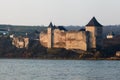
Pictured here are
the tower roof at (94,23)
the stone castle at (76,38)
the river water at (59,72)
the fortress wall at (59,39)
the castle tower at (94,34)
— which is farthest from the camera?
the fortress wall at (59,39)

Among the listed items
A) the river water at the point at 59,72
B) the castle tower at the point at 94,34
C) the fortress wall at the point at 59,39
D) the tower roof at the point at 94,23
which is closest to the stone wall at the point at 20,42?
the fortress wall at the point at 59,39

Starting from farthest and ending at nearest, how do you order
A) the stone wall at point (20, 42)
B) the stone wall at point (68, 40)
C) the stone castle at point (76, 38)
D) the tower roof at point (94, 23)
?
the stone wall at point (20, 42) < the tower roof at point (94, 23) < the stone wall at point (68, 40) < the stone castle at point (76, 38)

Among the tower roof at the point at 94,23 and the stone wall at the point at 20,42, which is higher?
the tower roof at the point at 94,23

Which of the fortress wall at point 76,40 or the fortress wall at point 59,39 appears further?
the fortress wall at point 59,39

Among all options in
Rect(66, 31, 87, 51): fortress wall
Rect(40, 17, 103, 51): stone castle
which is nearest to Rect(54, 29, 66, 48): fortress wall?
Rect(40, 17, 103, 51): stone castle

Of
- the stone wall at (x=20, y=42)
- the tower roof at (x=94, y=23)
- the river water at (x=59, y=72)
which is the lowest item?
the river water at (x=59, y=72)

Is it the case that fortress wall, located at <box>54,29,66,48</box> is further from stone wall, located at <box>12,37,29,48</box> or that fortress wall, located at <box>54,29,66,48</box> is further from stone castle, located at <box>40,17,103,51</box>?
stone wall, located at <box>12,37,29,48</box>

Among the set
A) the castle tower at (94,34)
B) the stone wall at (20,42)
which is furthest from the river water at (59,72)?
the stone wall at (20,42)

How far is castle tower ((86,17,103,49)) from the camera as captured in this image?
5372 cm

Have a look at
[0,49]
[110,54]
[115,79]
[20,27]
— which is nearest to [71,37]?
[110,54]

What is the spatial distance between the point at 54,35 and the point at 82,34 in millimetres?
4086

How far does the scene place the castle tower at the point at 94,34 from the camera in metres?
53.7

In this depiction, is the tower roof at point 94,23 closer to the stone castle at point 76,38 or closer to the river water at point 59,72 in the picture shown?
the stone castle at point 76,38

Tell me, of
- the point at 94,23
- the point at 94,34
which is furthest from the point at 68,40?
the point at 94,23
